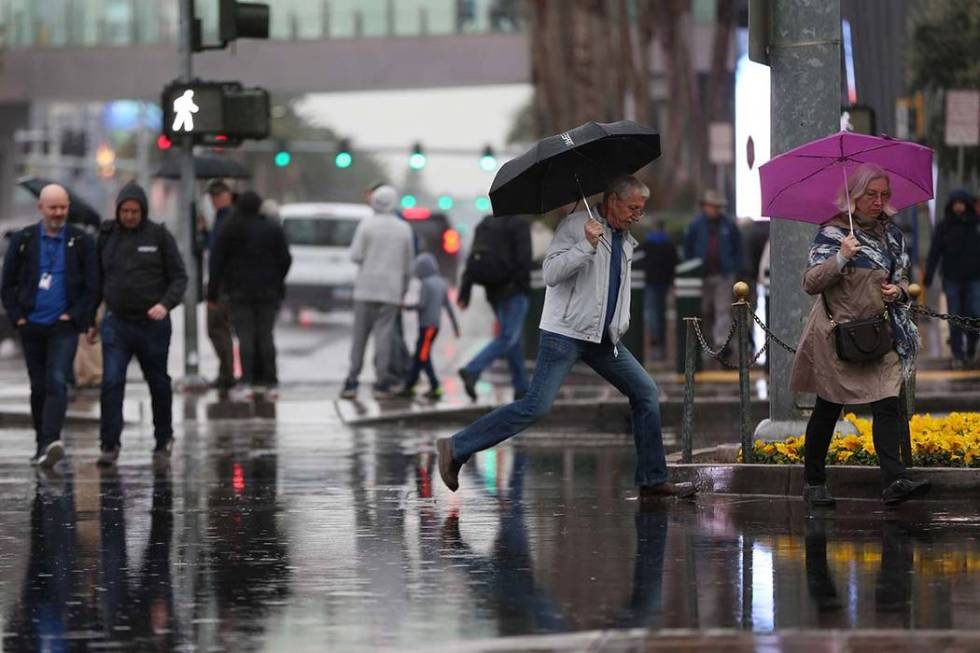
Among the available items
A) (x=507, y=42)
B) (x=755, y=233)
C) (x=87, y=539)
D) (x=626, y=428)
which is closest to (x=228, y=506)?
(x=87, y=539)

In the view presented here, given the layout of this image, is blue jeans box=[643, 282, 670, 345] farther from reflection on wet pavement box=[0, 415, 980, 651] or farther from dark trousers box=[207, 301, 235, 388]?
reflection on wet pavement box=[0, 415, 980, 651]

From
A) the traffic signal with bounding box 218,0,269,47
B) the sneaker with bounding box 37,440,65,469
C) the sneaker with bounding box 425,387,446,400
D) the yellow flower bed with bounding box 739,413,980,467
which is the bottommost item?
the sneaker with bounding box 425,387,446,400

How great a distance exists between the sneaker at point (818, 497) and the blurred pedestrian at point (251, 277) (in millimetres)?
9338

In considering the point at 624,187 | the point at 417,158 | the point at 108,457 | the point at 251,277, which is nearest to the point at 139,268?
the point at 108,457

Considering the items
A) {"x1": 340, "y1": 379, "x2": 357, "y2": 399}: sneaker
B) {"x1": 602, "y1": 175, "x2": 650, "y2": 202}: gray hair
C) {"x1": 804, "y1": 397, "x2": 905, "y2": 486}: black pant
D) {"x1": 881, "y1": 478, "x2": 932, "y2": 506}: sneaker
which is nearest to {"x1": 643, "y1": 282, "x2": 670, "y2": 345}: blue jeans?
{"x1": 340, "y1": 379, "x2": 357, "y2": 399}: sneaker

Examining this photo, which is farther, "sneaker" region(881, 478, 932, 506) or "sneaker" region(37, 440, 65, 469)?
"sneaker" region(37, 440, 65, 469)

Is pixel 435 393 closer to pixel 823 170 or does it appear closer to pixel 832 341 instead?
pixel 823 170

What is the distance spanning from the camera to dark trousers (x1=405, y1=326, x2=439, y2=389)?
20.0 metres

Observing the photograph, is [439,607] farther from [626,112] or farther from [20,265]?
[626,112]

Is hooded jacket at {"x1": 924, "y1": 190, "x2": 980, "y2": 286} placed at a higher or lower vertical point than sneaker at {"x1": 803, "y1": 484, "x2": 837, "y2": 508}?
higher

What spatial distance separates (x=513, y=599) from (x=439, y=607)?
311mm

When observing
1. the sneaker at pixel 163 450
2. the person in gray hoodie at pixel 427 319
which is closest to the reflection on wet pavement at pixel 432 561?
the sneaker at pixel 163 450

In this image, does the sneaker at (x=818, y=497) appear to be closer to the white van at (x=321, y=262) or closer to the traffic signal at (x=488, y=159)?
the white van at (x=321, y=262)

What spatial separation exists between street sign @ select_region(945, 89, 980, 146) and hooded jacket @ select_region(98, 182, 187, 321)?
13.2m
